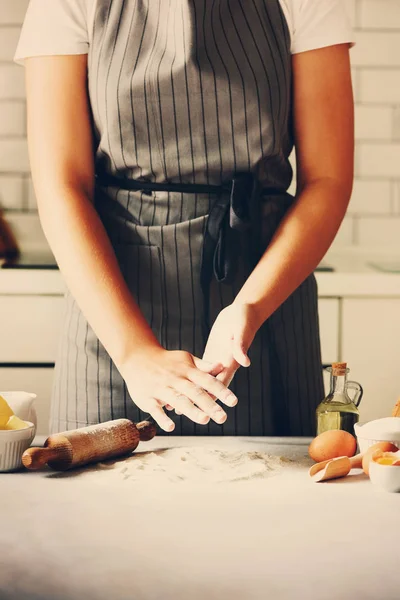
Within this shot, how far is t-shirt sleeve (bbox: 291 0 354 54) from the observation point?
135 cm

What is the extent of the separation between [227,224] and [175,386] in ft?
1.26

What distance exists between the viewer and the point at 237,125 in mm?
1359

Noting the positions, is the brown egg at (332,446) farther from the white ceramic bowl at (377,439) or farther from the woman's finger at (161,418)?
the woman's finger at (161,418)

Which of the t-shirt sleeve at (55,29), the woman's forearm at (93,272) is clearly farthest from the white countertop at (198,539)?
the t-shirt sleeve at (55,29)

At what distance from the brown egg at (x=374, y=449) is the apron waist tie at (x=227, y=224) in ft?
1.31

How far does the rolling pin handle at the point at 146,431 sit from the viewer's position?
45.8 inches

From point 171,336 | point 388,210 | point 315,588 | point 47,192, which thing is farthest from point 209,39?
point 388,210

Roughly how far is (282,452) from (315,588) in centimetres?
50

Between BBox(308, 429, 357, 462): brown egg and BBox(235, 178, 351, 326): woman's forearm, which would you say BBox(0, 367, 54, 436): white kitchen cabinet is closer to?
BBox(235, 178, 351, 326): woman's forearm

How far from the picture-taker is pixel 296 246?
1.28 meters

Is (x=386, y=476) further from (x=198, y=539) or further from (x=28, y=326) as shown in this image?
(x=28, y=326)

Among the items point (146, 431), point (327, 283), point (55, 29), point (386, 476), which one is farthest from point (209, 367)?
point (327, 283)

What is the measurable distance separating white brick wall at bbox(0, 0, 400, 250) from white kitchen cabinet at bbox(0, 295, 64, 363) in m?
0.58

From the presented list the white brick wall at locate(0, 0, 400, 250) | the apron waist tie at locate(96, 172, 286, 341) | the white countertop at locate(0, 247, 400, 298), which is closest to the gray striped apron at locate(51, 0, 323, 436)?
the apron waist tie at locate(96, 172, 286, 341)
